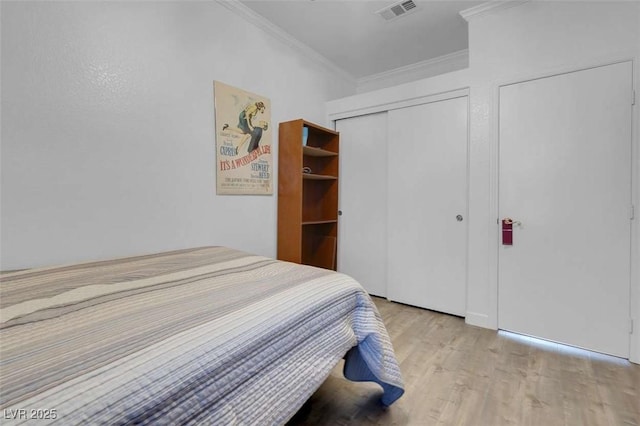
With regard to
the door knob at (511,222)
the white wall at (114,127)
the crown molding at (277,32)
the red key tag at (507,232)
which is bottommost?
the red key tag at (507,232)

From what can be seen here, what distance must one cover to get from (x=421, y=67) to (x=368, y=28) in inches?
40.1

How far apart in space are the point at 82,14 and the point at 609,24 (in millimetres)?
3281

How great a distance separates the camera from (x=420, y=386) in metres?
1.59

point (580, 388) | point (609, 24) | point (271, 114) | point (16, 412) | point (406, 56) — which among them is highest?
point (406, 56)

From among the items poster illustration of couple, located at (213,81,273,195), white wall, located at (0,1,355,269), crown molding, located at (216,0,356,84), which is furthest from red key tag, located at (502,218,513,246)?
crown molding, located at (216,0,356,84)

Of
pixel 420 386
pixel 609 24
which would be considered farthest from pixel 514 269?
pixel 609 24

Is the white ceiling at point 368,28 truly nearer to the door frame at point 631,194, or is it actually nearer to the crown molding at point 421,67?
the crown molding at point 421,67

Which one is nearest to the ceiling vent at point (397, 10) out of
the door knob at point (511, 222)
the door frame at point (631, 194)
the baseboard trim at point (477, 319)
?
the door frame at point (631, 194)

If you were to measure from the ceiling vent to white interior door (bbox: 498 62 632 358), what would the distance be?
105 centimetres

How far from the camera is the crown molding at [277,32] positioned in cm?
232

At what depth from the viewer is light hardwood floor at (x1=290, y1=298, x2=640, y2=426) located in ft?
4.46

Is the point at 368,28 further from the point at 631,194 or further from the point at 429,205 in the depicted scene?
the point at 631,194

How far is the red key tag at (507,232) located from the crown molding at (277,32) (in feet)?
8.26

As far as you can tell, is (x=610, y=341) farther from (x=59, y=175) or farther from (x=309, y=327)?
(x=59, y=175)
